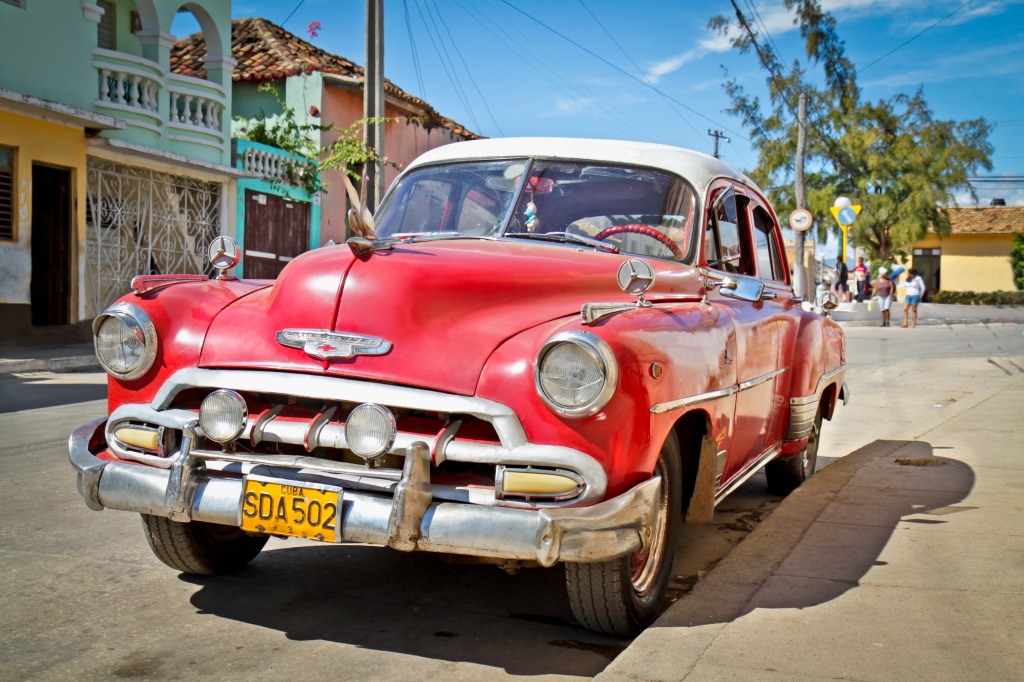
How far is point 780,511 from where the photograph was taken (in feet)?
16.2

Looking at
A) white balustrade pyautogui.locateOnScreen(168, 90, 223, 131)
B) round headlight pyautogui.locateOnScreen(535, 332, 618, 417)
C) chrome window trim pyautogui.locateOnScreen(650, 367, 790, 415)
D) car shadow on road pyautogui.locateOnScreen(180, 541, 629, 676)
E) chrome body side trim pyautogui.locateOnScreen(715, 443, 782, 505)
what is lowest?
car shadow on road pyautogui.locateOnScreen(180, 541, 629, 676)

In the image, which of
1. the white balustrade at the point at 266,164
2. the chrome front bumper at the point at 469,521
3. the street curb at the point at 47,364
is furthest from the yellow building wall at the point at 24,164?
the chrome front bumper at the point at 469,521

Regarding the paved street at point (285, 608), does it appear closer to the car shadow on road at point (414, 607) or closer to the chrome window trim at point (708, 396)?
the car shadow on road at point (414, 607)

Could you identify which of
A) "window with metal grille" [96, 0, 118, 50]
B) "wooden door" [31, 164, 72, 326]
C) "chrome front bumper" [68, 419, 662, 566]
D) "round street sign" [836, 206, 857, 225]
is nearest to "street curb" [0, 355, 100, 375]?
"wooden door" [31, 164, 72, 326]

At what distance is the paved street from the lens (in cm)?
311

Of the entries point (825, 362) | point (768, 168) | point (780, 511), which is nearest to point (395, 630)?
point (780, 511)

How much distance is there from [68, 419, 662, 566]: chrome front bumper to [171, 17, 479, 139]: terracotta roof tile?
2102 cm

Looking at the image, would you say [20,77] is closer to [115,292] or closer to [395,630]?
[115,292]

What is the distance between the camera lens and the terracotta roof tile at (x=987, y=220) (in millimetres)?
50000

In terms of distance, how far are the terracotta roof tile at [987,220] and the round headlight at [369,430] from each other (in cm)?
5159

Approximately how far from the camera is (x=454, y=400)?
3018 millimetres

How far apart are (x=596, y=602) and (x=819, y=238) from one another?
47.7 meters

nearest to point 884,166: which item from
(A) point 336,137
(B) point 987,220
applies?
(B) point 987,220

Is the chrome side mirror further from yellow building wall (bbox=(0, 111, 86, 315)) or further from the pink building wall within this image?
the pink building wall
